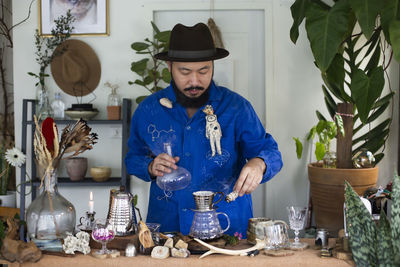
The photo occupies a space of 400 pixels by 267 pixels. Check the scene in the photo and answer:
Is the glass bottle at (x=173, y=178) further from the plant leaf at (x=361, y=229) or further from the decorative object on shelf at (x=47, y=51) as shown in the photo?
the decorative object on shelf at (x=47, y=51)

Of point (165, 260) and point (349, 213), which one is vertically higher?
point (349, 213)

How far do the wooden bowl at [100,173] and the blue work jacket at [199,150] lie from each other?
1.47 m

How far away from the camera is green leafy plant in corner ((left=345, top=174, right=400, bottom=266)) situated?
1313 millimetres

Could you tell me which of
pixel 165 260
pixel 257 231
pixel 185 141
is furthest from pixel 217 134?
pixel 165 260

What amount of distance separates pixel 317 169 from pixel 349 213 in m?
1.93

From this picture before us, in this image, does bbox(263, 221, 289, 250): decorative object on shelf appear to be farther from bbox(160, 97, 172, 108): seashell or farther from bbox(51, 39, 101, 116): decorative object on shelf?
bbox(51, 39, 101, 116): decorative object on shelf

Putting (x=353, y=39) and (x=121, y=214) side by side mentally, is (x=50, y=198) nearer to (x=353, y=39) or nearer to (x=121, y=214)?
(x=121, y=214)

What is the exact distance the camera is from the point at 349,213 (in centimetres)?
142

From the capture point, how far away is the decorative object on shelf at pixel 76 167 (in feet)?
12.3

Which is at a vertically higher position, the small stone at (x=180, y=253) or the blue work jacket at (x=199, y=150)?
the blue work jacket at (x=199, y=150)

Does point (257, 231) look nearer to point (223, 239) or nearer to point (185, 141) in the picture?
point (223, 239)

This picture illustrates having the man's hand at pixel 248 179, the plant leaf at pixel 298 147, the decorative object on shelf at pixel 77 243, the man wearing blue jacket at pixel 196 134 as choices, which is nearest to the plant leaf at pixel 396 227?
the man's hand at pixel 248 179

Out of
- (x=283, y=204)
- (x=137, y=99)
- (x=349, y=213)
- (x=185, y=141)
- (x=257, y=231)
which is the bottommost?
(x=283, y=204)

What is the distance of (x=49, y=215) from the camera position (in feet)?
5.35
